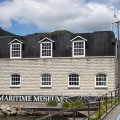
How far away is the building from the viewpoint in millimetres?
31609

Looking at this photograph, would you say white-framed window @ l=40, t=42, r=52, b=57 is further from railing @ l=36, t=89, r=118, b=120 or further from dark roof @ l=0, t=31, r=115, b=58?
railing @ l=36, t=89, r=118, b=120

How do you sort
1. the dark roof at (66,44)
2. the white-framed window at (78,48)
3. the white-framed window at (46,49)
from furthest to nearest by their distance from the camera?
the white-framed window at (46,49)
the white-framed window at (78,48)
the dark roof at (66,44)

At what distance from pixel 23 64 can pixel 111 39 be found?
9.54 meters

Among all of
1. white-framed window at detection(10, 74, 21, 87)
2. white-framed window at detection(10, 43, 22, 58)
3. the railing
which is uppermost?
white-framed window at detection(10, 43, 22, 58)

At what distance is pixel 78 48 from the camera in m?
32.6

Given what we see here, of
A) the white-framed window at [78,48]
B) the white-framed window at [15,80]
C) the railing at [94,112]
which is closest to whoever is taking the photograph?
the railing at [94,112]

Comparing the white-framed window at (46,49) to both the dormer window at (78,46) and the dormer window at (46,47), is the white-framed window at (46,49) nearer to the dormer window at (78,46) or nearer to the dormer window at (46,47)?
the dormer window at (46,47)

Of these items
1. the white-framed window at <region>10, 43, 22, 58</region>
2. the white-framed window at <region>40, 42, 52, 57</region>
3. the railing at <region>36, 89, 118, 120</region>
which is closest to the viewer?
the railing at <region>36, 89, 118, 120</region>

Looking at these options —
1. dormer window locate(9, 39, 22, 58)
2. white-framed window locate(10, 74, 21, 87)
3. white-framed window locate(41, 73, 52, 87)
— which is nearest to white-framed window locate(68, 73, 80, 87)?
white-framed window locate(41, 73, 52, 87)

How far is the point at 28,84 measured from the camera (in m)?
33.5

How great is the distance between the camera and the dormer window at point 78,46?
107 ft

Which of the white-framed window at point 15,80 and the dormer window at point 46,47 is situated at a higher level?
the dormer window at point 46,47

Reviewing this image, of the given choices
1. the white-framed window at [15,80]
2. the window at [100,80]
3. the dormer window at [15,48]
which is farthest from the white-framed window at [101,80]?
the dormer window at [15,48]

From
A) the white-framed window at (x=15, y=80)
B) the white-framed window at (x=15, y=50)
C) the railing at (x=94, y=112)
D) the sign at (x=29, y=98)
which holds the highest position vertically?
the white-framed window at (x=15, y=50)
